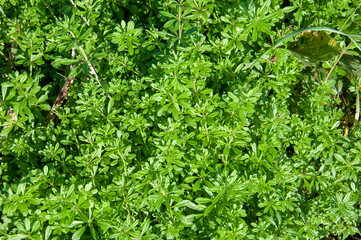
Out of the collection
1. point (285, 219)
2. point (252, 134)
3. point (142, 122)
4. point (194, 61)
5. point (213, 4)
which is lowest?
point (285, 219)

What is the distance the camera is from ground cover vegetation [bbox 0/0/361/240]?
267 cm

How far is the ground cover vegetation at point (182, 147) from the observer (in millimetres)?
2670

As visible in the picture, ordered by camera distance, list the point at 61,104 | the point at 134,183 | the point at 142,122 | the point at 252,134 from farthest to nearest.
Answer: the point at 61,104
the point at 252,134
the point at 142,122
the point at 134,183

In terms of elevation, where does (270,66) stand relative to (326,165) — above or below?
above

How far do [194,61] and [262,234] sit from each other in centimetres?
153

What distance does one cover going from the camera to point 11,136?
3314 millimetres

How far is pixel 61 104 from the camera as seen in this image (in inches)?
151

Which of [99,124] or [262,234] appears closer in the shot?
[262,234]

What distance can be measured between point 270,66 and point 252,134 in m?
0.70

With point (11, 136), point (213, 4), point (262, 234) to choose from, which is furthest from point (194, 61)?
point (11, 136)

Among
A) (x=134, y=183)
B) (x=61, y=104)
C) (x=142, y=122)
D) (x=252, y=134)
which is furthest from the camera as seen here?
(x=61, y=104)

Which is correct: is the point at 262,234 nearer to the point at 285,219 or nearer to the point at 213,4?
the point at 285,219

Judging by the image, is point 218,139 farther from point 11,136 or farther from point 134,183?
point 11,136

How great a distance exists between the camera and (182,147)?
296cm
